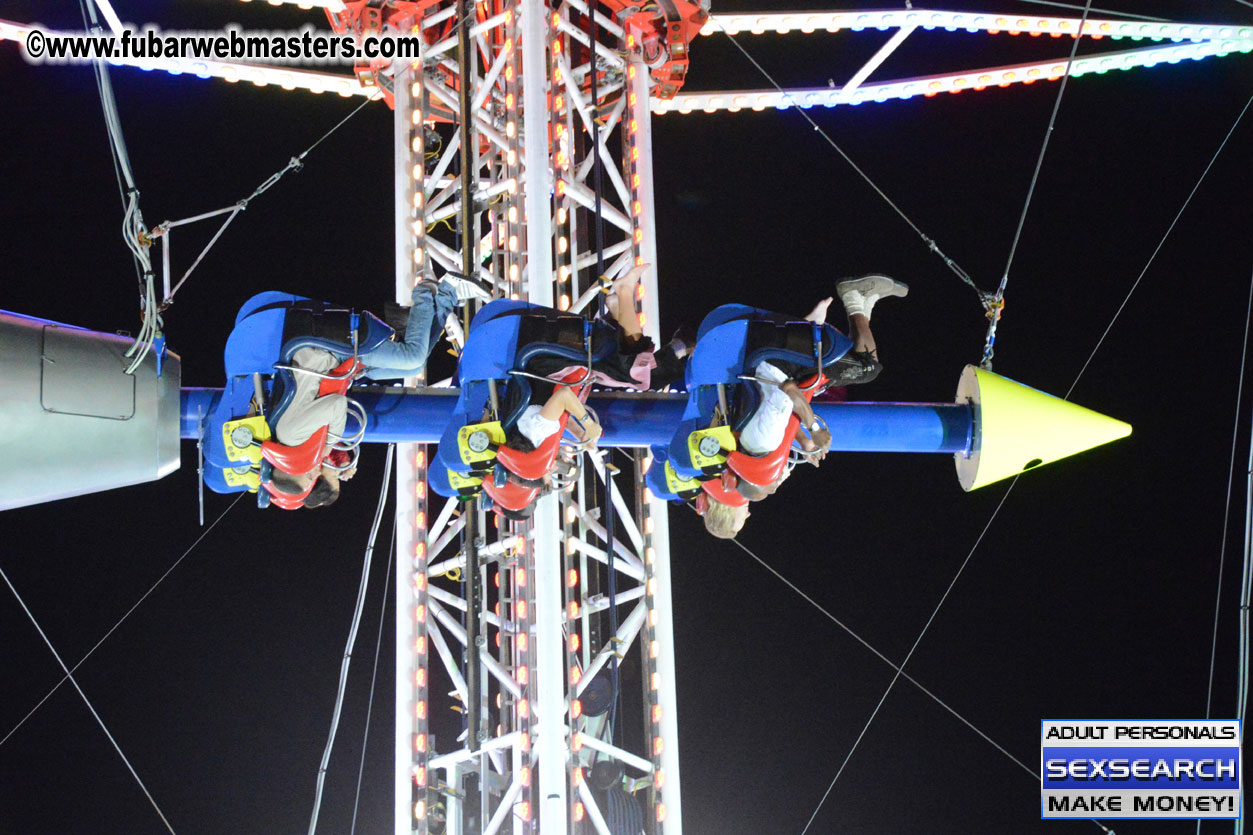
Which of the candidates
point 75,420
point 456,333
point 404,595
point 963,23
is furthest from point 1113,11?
point 75,420

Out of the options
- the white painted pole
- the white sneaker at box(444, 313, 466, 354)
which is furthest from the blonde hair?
the white painted pole

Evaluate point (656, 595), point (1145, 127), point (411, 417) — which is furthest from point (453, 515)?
point (1145, 127)

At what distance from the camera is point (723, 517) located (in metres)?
5.68

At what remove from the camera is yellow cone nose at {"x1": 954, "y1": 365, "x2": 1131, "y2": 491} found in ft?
18.6

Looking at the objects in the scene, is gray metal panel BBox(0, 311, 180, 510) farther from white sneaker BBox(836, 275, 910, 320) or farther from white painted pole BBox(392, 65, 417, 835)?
white sneaker BBox(836, 275, 910, 320)

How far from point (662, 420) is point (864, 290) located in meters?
1.07

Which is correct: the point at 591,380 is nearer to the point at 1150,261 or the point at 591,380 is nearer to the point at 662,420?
the point at 662,420

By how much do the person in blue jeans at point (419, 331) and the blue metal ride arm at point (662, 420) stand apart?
0.41 ft

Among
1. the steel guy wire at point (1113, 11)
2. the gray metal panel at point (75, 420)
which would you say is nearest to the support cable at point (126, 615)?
the gray metal panel at point (75, 420)

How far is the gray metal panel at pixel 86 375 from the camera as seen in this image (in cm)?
441

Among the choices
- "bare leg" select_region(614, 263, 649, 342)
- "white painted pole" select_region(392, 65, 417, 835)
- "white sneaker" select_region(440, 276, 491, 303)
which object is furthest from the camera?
"white painted pole" select_region(392, 65, 417, 835)

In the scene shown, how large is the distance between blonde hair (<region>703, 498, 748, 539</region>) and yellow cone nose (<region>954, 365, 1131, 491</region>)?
1.08 meters

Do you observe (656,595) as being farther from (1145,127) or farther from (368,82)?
(1145,127)

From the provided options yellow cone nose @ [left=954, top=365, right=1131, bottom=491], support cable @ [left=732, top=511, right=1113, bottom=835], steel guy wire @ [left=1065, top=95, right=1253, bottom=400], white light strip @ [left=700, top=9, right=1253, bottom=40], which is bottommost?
support cable @ [left=732, top=511, right=1113, bottom=835]
